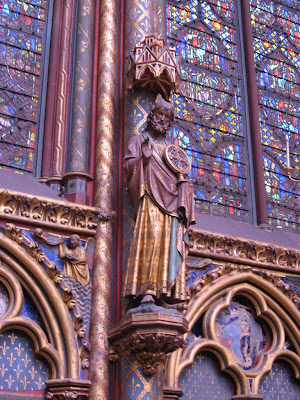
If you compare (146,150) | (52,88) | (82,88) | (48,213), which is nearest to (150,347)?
(48,213)

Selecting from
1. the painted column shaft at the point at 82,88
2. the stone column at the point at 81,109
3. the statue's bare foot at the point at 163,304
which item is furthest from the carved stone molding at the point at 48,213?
the statue's bare foot at the point at 163,304

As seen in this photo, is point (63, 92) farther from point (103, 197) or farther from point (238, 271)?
point (238, 271)

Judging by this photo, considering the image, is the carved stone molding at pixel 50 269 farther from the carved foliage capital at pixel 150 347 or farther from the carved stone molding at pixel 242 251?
the carved stone molding at pixel 242 251

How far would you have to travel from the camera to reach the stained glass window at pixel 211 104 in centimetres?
1081

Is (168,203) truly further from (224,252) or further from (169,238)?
(224,252)

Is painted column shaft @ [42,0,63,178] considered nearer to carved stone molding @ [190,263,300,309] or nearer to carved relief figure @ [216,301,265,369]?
carved stone molding @ [190,263,300,309]

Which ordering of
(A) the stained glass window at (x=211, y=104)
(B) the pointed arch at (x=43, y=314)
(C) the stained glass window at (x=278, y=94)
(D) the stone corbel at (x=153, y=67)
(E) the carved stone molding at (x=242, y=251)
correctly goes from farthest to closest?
(C) the stained glass window at (x=278, y=94), (A) the stained glass window at (x=211, y=104), (E) the carved stone molding at (x=242, y=251), (D) the stone corbel at (x=153, y=67), (B) the pointed arch at (x=43, y=314)

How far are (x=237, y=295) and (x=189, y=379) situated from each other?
4.51 ft

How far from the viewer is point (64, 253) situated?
8281mm

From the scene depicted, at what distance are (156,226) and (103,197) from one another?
913mm

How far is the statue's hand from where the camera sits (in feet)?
27.5

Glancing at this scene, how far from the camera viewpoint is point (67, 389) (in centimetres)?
763

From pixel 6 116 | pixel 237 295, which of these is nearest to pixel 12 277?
pixel 6 116

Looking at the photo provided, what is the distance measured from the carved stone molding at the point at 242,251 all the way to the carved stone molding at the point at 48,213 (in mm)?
1340
